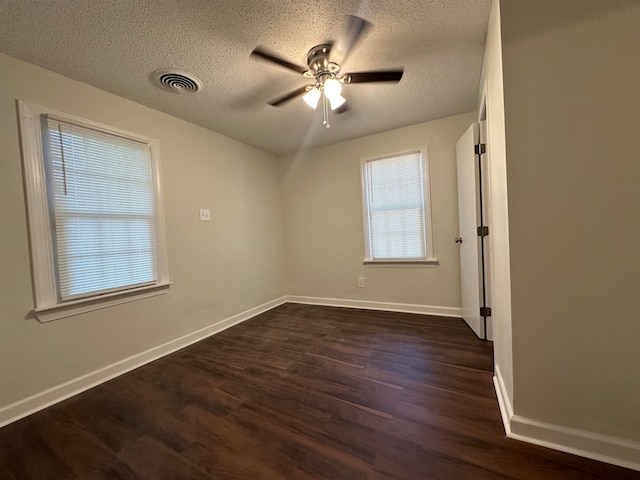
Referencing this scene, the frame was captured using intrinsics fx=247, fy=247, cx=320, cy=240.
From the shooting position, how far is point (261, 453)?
1250 millimetres

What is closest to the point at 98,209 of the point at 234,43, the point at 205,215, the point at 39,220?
the point at 39,220

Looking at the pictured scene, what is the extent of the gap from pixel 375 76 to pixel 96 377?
3083mm

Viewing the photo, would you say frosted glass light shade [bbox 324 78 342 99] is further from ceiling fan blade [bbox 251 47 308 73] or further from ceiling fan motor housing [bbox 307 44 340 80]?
ceiling fan blade [bbox 251 47 308 73]

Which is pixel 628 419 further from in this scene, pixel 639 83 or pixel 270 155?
pixel 270 155

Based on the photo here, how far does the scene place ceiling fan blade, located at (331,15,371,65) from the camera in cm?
152

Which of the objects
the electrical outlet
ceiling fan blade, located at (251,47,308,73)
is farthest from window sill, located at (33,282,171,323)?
ceiling fan blade, located at (251,47,308,73)

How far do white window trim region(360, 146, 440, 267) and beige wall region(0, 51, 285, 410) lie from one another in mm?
1438

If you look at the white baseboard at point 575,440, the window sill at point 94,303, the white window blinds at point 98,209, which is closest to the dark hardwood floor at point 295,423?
the white baseboard at point 575,440

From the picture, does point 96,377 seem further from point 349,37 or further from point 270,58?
point 349,37

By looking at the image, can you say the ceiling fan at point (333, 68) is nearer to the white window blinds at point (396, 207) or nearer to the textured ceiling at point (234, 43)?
the textured ceiling at point (234, 43)

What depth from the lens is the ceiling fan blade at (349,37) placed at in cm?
152

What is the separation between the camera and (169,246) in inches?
99.7

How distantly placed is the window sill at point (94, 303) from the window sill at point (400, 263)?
7.98 feet

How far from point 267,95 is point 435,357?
2749 millimetres
